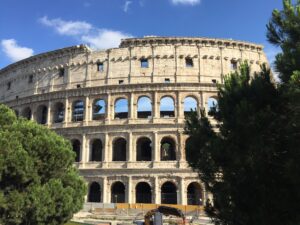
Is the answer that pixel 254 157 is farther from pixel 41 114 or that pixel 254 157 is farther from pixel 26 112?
pixel 26 112

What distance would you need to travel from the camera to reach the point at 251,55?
36.7m

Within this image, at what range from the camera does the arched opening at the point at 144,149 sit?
35106mm

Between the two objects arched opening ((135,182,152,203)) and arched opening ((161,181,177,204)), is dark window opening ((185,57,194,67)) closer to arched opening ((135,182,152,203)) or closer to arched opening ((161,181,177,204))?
arched opening ((161,181,177,204))

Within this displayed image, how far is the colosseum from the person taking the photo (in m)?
32.6

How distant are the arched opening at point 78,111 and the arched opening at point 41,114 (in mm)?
3698

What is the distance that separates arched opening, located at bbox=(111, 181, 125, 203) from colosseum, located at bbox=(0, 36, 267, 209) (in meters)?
0.09

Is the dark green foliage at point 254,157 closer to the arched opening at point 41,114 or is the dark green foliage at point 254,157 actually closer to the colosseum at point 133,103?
the colosseum at point 133,103

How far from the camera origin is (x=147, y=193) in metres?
33.4

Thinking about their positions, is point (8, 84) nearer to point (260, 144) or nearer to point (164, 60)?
point (164, 60)

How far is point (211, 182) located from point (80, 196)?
7112 millimetres

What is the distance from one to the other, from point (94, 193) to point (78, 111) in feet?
28.2

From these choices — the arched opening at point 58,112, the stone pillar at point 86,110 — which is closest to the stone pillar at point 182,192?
the stone pillar at point 86,110

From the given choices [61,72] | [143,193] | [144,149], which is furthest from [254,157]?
[61,72]

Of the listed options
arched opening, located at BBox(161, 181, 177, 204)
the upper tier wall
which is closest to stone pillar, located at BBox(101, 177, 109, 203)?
arched opening, located at BBox(161, 181, 177, 204)
